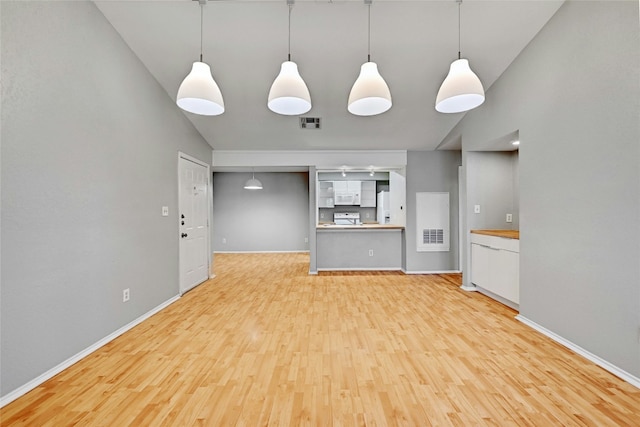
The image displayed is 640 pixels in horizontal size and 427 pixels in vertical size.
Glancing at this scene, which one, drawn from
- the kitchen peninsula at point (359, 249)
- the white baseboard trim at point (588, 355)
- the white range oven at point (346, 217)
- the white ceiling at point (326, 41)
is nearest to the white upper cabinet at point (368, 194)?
the white range oven at point (346, 217)

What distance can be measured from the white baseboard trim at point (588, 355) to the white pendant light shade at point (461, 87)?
219 centimetres

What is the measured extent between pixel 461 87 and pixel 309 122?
9.25ft

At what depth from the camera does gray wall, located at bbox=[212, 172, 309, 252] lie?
27.7 feet

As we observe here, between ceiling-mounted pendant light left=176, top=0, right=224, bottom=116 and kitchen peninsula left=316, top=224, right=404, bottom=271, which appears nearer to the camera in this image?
ceiling-mounted pendant light left=176, top=0, right=224, bottom=116

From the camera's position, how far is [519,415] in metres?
1.69

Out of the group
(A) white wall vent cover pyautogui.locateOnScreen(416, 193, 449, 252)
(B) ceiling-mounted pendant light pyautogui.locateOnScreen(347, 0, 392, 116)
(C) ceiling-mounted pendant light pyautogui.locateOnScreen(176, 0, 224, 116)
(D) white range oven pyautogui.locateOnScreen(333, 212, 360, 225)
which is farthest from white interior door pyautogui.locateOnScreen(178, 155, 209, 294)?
(D) white range oven pyautogui.locateOnScreen(333, 212, 360, 225)

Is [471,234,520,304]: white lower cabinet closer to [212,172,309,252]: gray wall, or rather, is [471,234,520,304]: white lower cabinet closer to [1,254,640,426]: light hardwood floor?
[1,254,640,426]: light hardwood floor

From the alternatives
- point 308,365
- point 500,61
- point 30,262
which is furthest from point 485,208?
point 30,262

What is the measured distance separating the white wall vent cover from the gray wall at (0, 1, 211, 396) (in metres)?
4.39

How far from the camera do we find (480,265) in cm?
414

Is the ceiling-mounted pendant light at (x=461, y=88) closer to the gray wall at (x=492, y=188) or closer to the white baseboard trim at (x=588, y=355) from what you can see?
the white baseboard trim at (x=588, y=355)

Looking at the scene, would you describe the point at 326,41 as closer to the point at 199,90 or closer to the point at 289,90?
the point at 289,90

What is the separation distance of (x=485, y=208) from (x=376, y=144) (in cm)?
210

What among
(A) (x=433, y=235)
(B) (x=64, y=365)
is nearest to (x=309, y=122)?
(A) (x=433, y=235)
